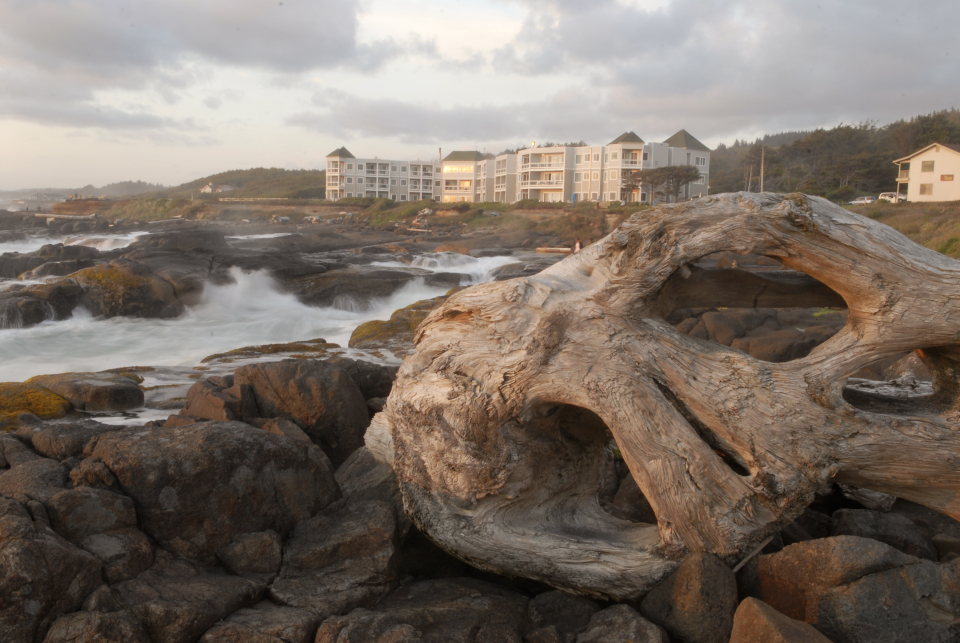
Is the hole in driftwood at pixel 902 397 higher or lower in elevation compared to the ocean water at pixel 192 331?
higher

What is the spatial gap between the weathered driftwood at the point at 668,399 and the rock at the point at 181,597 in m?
1.20

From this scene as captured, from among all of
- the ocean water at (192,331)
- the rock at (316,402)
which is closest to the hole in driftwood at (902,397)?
the rock at (316,402)

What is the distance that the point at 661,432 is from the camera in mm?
3666

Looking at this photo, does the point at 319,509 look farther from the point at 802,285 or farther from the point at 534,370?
the point at 802,285

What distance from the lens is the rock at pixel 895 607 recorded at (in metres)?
3.12

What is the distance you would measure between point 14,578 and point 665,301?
3872 millimetres

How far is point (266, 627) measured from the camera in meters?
3.30

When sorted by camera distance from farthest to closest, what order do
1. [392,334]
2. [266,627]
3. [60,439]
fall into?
1. [392,334]
2. [60,439]
3. [266,627]

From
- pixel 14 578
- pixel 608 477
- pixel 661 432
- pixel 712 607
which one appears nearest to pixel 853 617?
pixel 712 607

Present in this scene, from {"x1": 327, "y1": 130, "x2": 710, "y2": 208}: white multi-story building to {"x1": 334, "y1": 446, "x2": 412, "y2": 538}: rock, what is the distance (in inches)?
2210

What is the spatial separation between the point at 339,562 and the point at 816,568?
2.68 m

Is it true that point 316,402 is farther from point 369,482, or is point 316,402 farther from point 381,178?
point 381,178

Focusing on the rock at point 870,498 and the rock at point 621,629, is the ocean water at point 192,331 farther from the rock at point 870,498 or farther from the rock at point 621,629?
the rock at point 870,498

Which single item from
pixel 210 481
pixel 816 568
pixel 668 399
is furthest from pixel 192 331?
pixel 816 568
